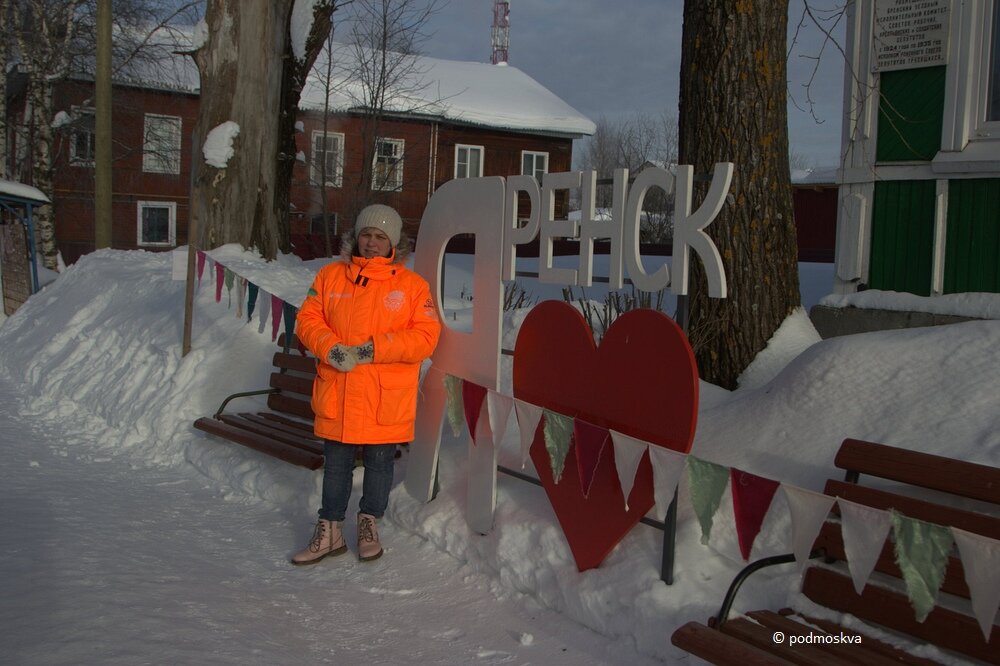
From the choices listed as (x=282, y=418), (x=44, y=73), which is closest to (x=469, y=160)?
(x=44, y=73)

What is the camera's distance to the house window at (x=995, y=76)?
7.42 metres

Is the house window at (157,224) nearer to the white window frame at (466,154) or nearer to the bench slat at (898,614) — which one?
the white window frame at (466,154)

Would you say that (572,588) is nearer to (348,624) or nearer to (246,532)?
(348,624)

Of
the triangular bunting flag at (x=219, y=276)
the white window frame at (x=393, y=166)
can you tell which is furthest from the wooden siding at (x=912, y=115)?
the white window frame at (x=393, y=166)

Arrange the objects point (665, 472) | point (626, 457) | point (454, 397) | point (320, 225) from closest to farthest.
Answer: point (665, 472) → point (626, 457) → point (454, 397) → point (320, 225)

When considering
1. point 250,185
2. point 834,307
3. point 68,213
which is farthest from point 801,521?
point 68,213

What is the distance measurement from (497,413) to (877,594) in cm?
207

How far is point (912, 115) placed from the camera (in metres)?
7.86

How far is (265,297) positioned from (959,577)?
568cm

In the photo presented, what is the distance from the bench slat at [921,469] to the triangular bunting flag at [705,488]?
64 cm

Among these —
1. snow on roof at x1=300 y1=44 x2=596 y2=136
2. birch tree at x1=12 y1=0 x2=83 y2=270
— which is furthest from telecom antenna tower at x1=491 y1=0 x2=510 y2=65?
birch tree at x1=12 y1=0 x2=83 y2=270

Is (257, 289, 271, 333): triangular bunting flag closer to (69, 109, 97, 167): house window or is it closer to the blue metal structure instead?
the blue metal structure

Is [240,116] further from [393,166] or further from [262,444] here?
[393,166]

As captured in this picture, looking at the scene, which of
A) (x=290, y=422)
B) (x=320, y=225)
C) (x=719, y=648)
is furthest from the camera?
(x=320, y=225)
